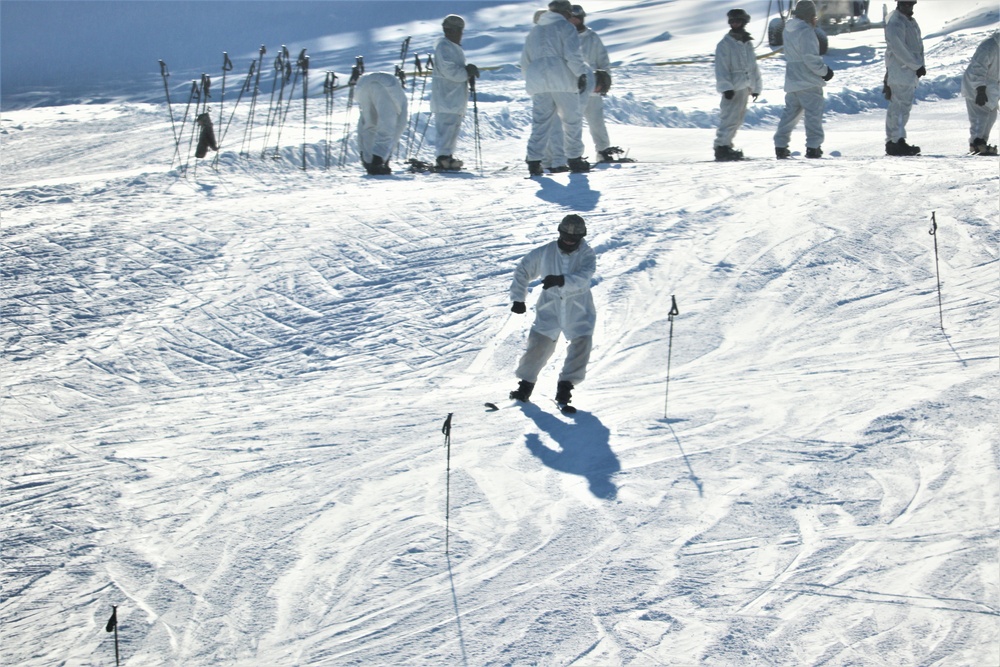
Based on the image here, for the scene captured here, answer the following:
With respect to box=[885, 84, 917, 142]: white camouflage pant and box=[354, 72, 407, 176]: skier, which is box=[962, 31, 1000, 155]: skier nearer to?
box=[885, 84, 917, 142]: white camouflage pant

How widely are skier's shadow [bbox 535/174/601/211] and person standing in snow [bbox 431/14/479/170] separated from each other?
1682 millimetres

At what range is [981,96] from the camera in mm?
13484

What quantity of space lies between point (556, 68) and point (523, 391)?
5318 millimetres

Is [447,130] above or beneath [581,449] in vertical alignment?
above

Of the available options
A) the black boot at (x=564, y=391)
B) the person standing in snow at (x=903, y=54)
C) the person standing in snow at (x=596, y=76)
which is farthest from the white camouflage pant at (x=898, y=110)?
→ the black boot at (x=564, y=391)

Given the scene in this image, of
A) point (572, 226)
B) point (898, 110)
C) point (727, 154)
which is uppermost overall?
point (898, 110)

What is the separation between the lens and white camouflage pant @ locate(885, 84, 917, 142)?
13.4 metres

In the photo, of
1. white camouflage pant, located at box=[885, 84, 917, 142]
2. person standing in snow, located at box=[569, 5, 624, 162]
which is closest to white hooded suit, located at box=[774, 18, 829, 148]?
white camouflage pant, located at box=[885, 84, 917, 142]

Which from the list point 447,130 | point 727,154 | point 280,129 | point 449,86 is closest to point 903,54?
point 727,154

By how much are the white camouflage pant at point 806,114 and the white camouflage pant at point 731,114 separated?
480 mm

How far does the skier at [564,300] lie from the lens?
26.0 ft

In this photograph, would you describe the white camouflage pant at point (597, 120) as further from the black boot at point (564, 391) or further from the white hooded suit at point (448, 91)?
the black boot at point (564, 391)

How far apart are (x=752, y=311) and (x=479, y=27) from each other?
73.6 feet

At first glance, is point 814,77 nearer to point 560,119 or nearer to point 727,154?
point 727,154
